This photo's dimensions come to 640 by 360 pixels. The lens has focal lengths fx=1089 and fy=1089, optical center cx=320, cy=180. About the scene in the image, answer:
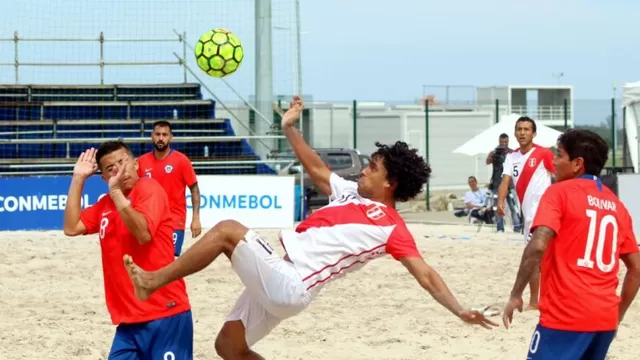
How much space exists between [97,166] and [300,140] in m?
1.08

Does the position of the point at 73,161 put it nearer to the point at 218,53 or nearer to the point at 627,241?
the point at 218,53

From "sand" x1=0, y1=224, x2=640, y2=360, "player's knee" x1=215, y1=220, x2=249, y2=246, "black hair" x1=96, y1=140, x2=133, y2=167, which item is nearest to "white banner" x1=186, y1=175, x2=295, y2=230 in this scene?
"sand" x1=0, y1=224, x2=640, y2=360

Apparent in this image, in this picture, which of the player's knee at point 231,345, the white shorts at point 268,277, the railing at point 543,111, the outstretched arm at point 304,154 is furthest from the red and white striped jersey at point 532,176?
the railing at point 543,111

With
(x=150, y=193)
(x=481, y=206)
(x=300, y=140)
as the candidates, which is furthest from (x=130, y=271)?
(x=481, y=206)

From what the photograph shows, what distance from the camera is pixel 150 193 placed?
5.29 m

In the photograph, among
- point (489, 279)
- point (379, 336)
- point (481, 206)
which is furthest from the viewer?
point (481, 206)

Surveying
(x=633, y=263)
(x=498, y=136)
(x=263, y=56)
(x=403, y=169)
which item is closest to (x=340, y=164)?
(x=498, y=136)

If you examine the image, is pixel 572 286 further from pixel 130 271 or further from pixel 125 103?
pixel 125 103

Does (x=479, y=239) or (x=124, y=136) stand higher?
(x=124, y=136)

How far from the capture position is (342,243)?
5125 millimetres

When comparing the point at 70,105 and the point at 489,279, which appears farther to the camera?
the point at 70,105

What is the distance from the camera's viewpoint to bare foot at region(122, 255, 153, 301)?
4848 mm

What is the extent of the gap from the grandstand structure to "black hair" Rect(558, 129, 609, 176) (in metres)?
13.3

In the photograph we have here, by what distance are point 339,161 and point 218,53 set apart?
22.8ft
